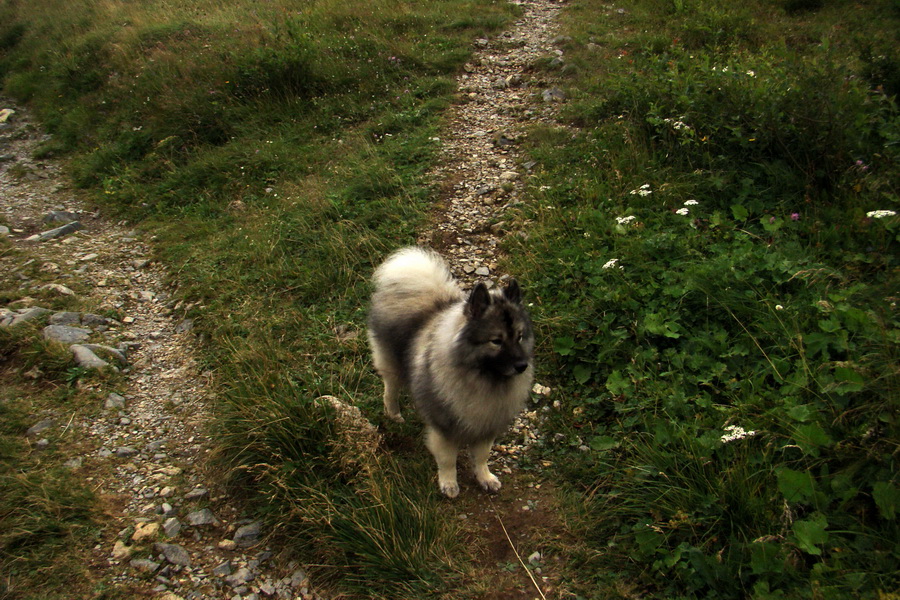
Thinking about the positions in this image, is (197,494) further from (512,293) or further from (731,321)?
(731,321)

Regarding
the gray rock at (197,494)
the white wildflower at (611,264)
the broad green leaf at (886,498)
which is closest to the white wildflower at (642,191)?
the white wildflower at (611,264)

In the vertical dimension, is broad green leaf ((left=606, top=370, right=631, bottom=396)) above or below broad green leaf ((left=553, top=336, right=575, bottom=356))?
above

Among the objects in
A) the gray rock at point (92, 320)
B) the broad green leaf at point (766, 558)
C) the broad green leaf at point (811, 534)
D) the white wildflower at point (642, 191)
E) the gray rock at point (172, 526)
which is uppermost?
the white wildflower at point (642, 191)

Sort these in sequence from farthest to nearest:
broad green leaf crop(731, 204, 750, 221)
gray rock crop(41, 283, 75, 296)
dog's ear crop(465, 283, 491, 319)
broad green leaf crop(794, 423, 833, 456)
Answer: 1. gray rock crop(41, 283, 75, 296)
2. broad green leaf crop(731, 204, 750, 221)
3. dog's ear crop(465, 283, 491, 319)
4. broad green leaf crop(794, 423, 833, 456)

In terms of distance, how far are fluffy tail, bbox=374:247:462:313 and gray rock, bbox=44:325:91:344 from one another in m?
3.43

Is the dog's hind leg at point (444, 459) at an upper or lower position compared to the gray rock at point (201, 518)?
upper

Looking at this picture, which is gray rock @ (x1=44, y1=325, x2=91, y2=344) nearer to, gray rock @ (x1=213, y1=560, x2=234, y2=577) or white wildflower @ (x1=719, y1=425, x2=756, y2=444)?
gray rock @ (x1=213, y1=560, x2=234, y2=577)

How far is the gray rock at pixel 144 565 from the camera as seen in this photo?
348cm

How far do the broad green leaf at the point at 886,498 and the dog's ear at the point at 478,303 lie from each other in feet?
7.53

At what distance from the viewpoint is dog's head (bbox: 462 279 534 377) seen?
3.42 m

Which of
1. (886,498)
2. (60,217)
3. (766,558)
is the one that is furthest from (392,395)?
(60,217)

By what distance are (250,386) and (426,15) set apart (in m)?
10.3

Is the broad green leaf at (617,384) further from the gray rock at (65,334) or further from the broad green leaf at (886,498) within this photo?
the gray rock at (65,334)

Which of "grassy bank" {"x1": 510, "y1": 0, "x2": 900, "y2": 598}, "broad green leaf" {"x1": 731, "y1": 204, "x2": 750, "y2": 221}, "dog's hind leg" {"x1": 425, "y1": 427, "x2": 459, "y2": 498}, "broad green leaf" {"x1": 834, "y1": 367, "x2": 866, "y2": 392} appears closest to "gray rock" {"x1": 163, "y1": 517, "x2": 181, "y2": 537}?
"dog's hind leg" {"x1": 425, "y1": 427, "x2": 459, "y2": 498}
